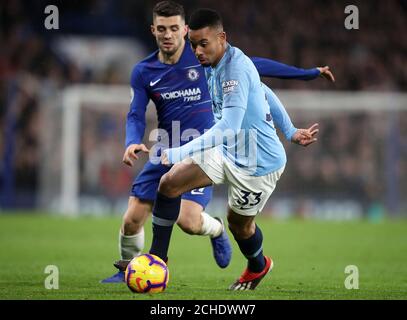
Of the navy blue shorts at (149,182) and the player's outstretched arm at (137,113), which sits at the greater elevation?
the player's outstretched arm at (137,113)

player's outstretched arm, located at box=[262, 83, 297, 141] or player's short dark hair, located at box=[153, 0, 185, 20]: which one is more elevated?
player's short dark hair, located at box=[153, 0, 185, 20]

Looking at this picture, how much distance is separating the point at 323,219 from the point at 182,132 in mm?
10389

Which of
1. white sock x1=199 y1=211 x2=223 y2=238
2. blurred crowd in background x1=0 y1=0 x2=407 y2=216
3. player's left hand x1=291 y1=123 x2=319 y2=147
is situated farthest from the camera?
blurred crowd in background x1=0 y1=0 x2=407 y2=216

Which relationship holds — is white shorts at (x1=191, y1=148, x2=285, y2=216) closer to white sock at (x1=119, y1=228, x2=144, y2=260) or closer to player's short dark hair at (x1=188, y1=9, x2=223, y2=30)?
player's short dark hair at (x1=188, y1=9, x2=223, y2=30)

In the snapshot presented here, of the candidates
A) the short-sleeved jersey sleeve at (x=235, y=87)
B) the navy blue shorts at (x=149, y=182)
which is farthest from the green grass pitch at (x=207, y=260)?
the short-sleeved jersey sleeve at (x=235, y=87)

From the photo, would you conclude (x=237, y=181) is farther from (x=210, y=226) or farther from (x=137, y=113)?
(x=210, y=226)

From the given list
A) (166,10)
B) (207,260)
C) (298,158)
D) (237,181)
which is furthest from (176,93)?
(298,158)

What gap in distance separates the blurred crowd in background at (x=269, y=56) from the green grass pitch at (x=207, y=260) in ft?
4.18

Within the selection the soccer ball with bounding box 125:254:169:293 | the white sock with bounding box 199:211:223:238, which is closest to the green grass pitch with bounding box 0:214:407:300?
the soccer ball with bounding box 125:254:169:293

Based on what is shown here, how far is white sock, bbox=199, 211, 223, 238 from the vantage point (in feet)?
25.0

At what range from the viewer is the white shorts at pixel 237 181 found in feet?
20.7

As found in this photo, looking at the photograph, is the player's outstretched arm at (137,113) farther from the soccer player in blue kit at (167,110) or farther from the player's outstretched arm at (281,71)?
the player's outstretched arm at (281,71)

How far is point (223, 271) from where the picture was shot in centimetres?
841

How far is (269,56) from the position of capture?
64.4 feet
